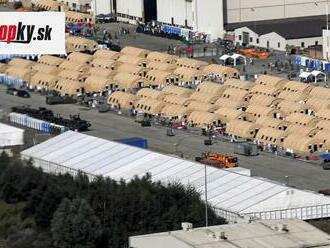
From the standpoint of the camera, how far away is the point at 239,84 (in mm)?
69938

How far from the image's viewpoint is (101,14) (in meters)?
93.5

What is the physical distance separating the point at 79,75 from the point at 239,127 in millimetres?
13462

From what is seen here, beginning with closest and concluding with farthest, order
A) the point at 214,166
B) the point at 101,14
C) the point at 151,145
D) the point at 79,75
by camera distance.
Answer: the point at 214,166
the point at 151,145
the point at 79,75
the point at 101,14

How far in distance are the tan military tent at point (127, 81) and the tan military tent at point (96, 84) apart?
0.34m

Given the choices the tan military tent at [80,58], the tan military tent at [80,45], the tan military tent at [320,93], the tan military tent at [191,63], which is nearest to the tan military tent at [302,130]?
the tan military tent at [320,93]

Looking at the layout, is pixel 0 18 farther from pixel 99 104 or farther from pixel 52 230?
pixel 52 230

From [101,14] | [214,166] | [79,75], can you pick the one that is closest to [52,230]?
[214,166]

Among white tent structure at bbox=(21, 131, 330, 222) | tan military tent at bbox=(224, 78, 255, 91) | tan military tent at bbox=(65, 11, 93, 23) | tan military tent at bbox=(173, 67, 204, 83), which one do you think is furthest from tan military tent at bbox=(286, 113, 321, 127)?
tan military tent at bbox=(65, 11, 93, 23)

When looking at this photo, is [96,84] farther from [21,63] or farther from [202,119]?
[202,119]

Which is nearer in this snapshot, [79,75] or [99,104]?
[99,104]

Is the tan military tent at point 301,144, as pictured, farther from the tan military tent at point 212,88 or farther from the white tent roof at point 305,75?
the white tent roof at point 305,75

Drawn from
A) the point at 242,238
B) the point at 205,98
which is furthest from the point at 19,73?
the point at 242,238

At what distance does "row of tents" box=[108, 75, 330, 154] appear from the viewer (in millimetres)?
60219

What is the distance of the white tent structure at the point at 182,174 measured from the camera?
152 feet
